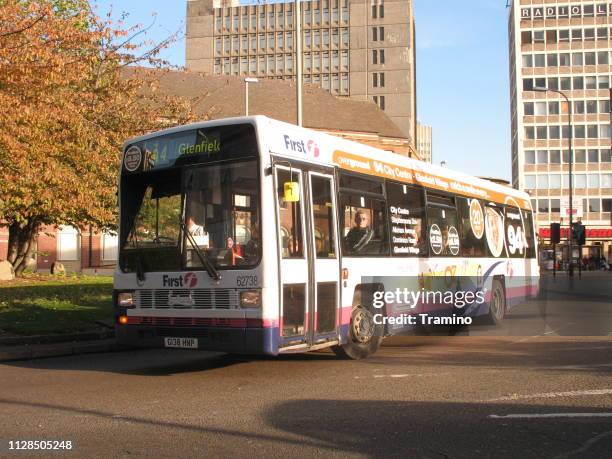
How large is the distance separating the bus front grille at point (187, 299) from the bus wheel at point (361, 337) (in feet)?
6.82

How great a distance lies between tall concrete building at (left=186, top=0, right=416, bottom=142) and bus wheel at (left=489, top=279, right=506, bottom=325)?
89036mm

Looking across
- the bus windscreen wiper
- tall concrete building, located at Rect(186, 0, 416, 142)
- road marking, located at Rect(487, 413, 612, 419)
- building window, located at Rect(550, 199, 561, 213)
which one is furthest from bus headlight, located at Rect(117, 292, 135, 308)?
tall concrete building, located at Rect(186, 0, 416, 142)

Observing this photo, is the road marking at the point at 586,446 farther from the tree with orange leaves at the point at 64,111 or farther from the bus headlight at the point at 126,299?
the tree with orange leaves at the point at 64,111

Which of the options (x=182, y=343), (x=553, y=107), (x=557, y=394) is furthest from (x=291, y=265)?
(x=553, y=107)

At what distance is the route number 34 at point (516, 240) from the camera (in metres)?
15.9

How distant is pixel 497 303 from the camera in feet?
49.7

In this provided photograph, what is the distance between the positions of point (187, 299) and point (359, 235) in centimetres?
266

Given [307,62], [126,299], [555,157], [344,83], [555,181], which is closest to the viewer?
[126,299]

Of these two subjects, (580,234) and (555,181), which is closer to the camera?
(580,234)

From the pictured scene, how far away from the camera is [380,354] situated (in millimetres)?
11008

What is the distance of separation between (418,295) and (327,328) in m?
2.74

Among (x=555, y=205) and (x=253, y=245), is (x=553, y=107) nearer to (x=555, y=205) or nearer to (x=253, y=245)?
(x=555, y=205)

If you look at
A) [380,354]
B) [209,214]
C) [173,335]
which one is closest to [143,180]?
[209,214]

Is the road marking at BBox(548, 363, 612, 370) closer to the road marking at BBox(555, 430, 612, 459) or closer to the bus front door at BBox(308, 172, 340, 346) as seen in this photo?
the bus front door at BBox(308, 172, 340, 346)
